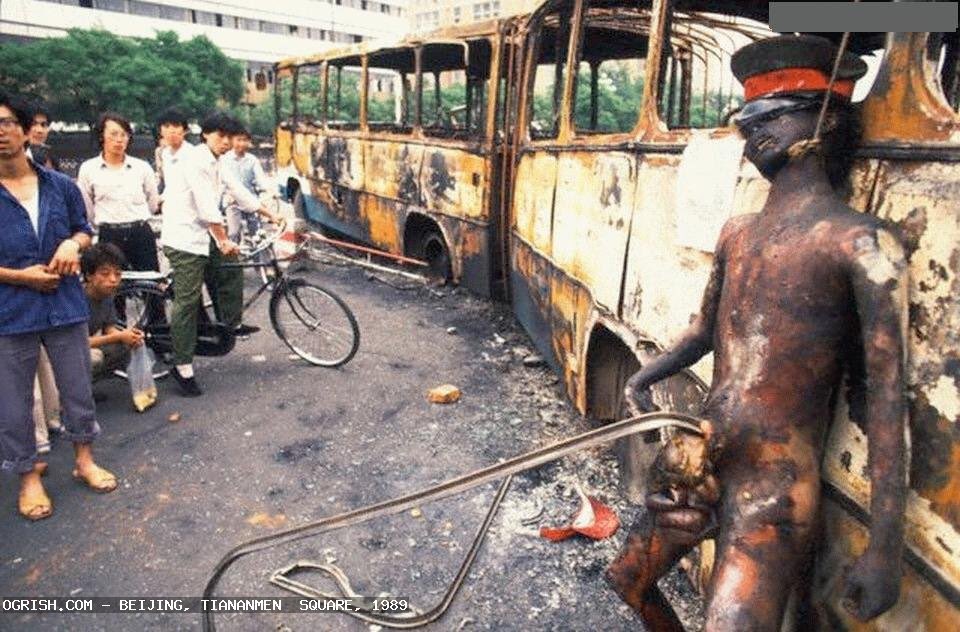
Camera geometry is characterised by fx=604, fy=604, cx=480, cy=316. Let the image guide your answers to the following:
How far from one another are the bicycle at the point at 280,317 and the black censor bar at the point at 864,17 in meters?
3.89

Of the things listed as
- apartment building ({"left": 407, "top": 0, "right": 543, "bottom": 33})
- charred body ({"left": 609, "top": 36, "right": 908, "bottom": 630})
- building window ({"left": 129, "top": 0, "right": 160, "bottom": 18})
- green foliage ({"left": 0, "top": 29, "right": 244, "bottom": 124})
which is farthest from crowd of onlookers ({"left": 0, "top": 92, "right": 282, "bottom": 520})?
apartment building ({"left": 407, "top": 0, "right": 543, "bottom": 33})

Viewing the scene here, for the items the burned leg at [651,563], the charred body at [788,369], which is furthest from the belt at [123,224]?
the charred body at [788,369]

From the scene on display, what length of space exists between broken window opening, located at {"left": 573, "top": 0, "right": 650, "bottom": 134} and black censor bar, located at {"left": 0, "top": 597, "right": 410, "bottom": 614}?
9.82ft

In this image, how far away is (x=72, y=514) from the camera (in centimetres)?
317

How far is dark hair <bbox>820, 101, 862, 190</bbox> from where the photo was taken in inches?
55.3

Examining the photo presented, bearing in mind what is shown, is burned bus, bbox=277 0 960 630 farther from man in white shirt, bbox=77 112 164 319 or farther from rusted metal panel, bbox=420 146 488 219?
man in white shirt, bbox=77 112 164 319

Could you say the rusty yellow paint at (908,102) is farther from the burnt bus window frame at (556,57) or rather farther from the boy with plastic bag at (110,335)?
the boy with plastic bag at (110,335)

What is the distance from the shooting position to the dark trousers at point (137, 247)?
4.71m

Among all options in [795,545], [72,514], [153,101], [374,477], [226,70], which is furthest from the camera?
[226,70]

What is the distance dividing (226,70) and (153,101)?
5.92 metres

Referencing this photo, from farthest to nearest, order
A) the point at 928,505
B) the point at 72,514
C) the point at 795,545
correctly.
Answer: the point at 72,514, the point at 795,545, the point at 928,505

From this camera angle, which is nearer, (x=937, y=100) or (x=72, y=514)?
(x=937, y=100)

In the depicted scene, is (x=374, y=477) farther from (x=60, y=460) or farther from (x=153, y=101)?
(x=153, y=101)

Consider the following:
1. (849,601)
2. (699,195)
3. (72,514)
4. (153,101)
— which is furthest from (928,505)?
(153,101)
